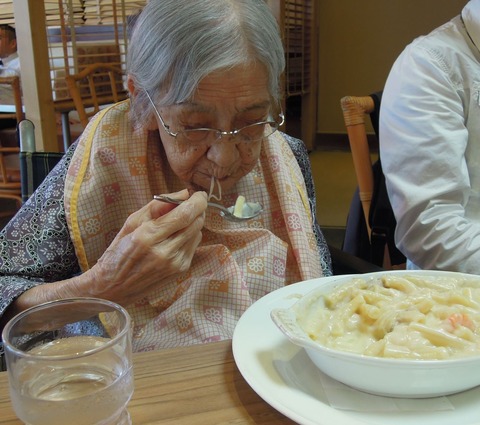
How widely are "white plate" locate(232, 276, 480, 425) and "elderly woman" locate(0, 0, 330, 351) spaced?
0.90 feet

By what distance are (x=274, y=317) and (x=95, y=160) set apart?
2.36 ft

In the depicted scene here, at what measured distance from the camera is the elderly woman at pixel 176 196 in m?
0.98

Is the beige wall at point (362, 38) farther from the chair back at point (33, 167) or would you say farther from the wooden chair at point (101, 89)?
the chair back at point (33, 167)

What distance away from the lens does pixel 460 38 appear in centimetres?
144

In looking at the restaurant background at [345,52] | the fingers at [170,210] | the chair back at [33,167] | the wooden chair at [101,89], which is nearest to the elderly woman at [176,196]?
the fingers at [170,210]

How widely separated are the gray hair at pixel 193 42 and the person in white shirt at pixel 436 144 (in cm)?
48

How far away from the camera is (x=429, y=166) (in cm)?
135

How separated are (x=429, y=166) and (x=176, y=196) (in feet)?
2.30

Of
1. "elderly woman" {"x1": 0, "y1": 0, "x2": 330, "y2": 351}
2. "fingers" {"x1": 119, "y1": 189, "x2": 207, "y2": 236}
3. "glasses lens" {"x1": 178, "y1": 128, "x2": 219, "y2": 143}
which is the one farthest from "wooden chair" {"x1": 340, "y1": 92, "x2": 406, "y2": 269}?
"fingers" {"x1": 119, "y1": 189, "x2": 207, "y2": 236}

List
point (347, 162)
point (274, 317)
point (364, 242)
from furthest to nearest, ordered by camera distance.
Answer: point (347, 162) < point (364, 242) < point (274, 317)

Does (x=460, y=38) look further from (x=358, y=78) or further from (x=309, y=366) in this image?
(x=358, y=78)

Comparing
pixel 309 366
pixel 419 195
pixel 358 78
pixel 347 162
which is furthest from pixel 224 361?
pixel 358 78

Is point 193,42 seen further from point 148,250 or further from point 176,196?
point 148,250

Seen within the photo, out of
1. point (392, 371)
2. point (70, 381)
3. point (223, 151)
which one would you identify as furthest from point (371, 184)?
point (70, 381)
